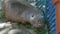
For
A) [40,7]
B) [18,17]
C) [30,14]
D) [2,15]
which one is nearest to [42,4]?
[40,7]

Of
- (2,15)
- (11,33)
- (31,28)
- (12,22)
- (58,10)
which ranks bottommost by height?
(58,10)

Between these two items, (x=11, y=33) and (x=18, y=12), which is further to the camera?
(x=18, y=12)

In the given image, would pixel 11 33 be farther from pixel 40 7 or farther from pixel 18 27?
pixel 40 7

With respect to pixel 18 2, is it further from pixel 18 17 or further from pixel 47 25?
pixel 47 25

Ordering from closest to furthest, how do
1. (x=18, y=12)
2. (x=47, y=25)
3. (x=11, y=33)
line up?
(x=11, y=33)
(x=47, y=25)
(x=18, y=12)

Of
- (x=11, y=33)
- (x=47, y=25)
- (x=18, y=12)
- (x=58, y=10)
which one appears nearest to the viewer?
(x=58, y=10)

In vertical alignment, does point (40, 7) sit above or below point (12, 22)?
above
